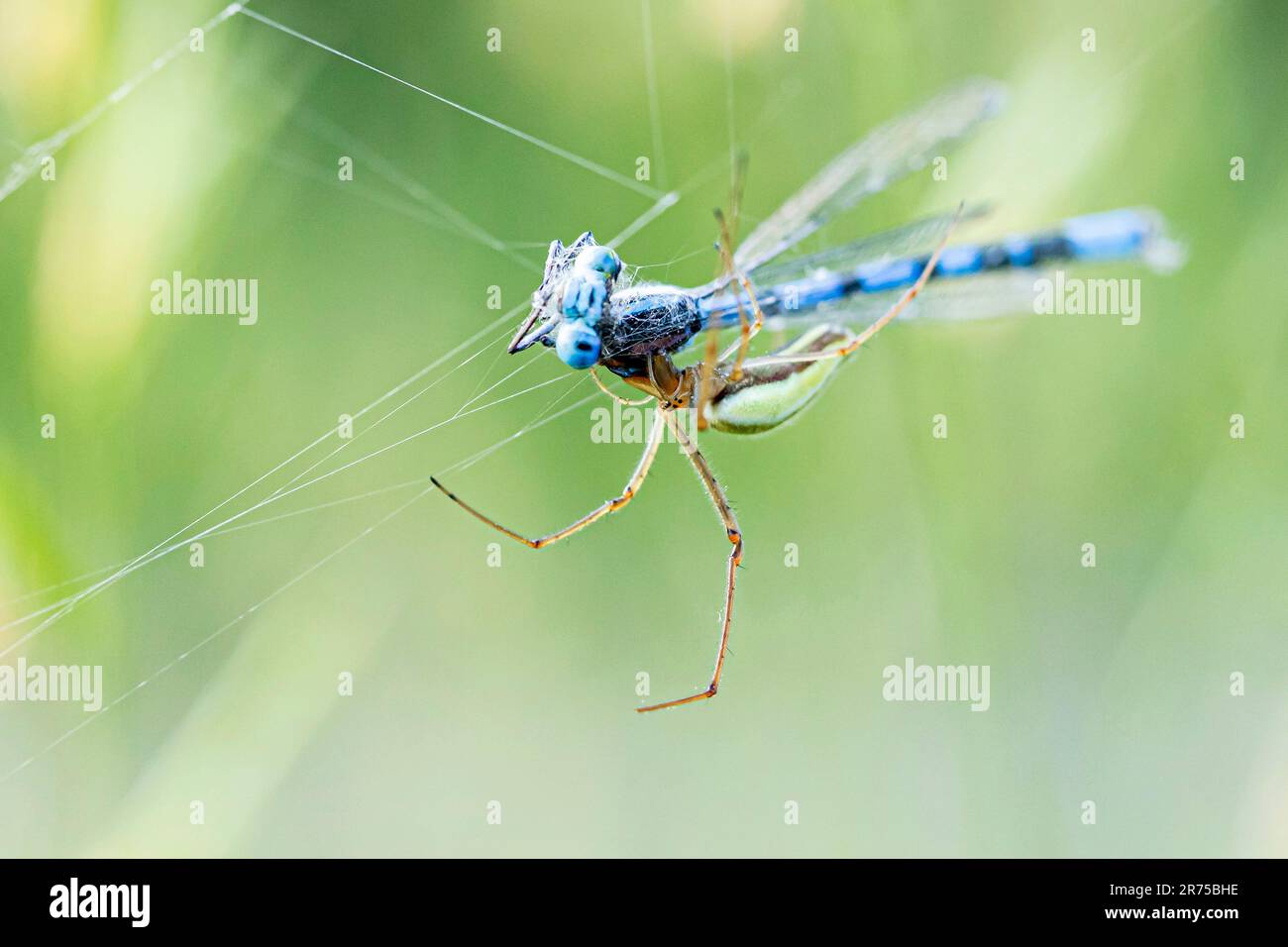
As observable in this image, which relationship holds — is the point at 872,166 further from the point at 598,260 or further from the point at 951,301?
the point at 598,260

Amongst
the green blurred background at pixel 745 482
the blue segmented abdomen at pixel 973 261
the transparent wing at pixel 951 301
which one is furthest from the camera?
the green blurred background at pixel 745 482

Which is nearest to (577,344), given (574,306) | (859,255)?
(574,306)

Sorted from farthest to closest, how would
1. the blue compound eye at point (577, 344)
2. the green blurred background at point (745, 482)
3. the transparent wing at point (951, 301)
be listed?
the green blurred background at point (745, 482)
the transparent wing at point (951, 301)
the blue compound eye at point (577, 344)

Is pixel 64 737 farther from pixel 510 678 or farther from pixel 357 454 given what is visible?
pixel 510 678

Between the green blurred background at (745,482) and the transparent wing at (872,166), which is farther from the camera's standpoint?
the green blurred background at (745,482)

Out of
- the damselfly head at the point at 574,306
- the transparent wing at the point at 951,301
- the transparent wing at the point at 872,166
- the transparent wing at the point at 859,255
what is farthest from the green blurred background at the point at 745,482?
the damselfly head at the point at 574,306

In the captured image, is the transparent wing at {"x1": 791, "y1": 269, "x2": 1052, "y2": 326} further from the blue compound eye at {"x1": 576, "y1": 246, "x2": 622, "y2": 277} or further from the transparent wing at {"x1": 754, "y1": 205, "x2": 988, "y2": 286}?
the blue compound eye at {"x1": 576, "y1": 246, "x2": 622, "y2": 277}

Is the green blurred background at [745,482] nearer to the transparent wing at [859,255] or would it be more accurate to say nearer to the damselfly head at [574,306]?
the transparent wing at [859,255]

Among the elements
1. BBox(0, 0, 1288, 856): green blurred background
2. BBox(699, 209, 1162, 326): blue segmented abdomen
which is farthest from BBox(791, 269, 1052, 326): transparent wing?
BBox(0, 0, 1288, 856): green blurred background
